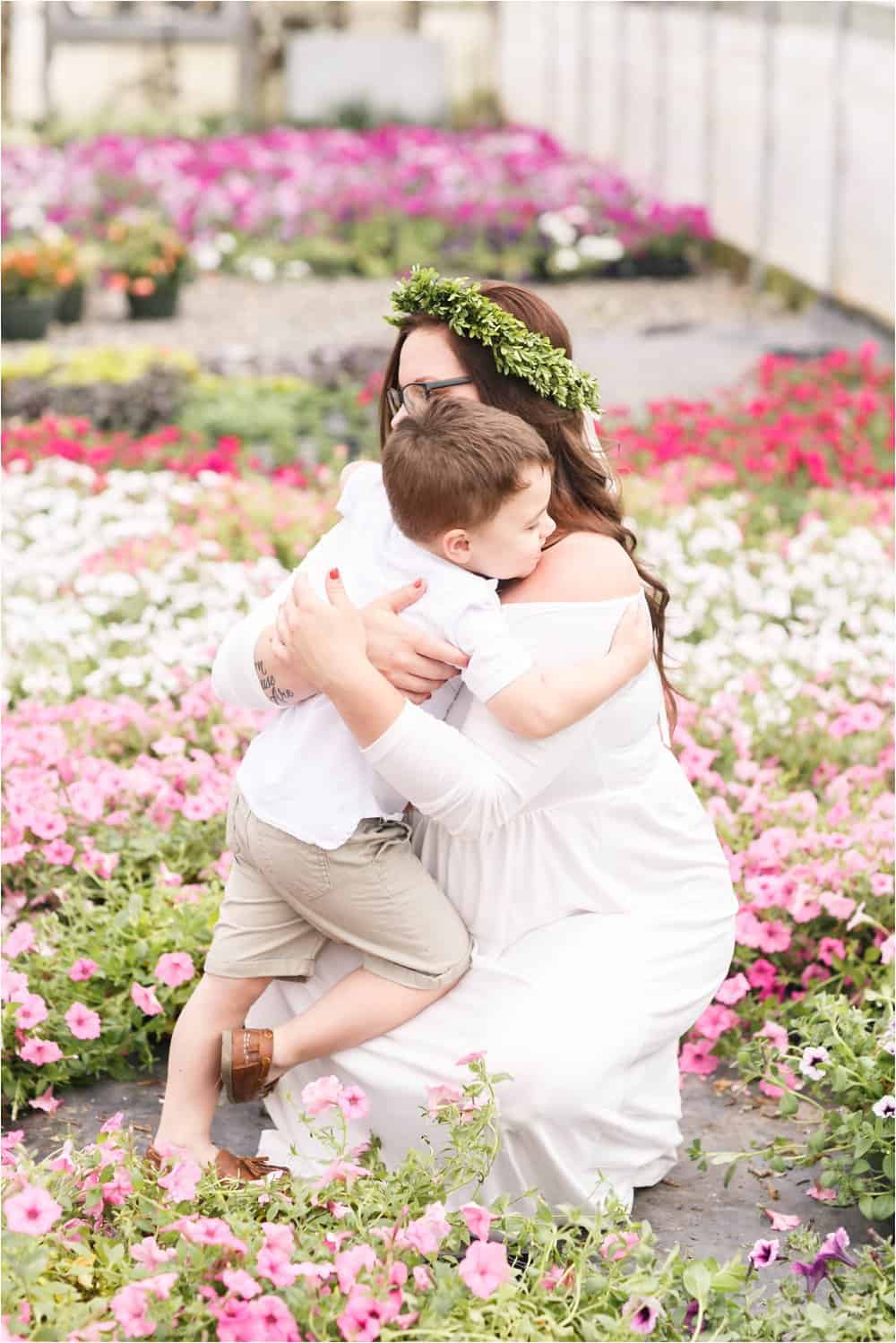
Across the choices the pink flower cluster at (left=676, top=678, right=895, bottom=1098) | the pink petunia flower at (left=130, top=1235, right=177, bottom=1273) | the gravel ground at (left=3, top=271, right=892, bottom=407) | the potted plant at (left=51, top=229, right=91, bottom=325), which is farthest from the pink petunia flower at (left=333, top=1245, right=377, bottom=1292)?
the potted plant at (left=51, top=229, right=91, bottom=325)

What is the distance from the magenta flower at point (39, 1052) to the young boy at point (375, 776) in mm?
335

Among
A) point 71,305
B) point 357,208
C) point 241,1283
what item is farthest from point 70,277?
point 241,1283

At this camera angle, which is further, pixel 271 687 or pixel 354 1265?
pixel 271 687

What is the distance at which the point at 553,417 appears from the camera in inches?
112

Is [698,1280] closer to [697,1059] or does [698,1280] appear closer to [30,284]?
[697,1059]

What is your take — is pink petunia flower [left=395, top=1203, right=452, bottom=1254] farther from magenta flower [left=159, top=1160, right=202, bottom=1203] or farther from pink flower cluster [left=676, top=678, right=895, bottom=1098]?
pink flower cluster [left=676, top=678, right=895, bottom=1098]

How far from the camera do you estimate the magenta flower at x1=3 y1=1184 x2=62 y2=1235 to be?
2.12 metres

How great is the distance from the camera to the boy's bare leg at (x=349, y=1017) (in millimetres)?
2811

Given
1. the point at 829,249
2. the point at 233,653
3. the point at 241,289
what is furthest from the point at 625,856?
the point at 241,289

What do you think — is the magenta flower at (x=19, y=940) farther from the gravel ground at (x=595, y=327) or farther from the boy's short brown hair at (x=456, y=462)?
the gravel ground at (x=595, y=327)

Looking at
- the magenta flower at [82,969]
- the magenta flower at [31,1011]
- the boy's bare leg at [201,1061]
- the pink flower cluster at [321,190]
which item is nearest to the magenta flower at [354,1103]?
the boy's bare leg at [201,1061]

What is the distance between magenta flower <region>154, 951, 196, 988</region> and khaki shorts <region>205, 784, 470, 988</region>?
335 mm

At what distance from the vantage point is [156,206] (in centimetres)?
1533

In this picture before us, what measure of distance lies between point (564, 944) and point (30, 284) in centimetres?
940
